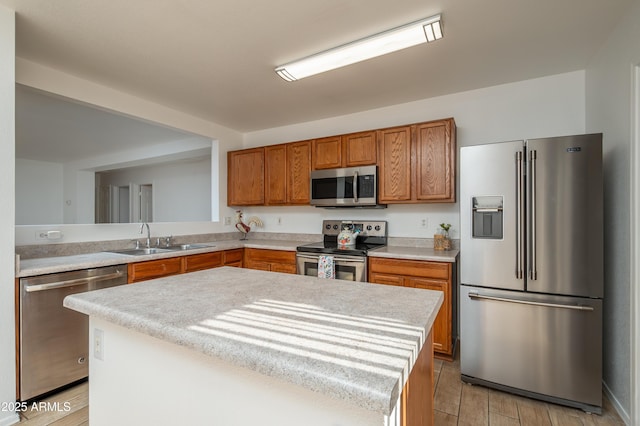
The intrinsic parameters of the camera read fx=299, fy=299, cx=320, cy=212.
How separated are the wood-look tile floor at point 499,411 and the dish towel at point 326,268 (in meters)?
1.30

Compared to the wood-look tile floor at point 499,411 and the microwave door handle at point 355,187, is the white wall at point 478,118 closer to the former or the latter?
the microwave door handle at point 355,187

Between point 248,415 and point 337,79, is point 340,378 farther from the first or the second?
point 337,79

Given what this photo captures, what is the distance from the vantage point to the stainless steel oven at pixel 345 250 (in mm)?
2959

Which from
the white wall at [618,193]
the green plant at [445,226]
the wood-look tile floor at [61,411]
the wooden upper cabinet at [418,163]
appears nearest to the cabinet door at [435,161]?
the wooden upper cabinet at [418,163]

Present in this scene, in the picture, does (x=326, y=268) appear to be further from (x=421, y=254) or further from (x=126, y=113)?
(x=126, y=113)

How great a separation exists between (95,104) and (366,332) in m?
3.33

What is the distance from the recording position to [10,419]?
5.95 ft

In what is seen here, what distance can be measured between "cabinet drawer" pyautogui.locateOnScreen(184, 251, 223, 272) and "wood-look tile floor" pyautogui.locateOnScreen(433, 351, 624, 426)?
2.45m

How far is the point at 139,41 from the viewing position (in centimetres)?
217

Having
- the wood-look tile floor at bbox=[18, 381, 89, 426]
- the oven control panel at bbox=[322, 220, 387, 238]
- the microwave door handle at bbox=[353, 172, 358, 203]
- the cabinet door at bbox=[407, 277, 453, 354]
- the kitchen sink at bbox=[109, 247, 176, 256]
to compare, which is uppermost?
the microwave door handle at bbox=[353, 172, 358, 203]

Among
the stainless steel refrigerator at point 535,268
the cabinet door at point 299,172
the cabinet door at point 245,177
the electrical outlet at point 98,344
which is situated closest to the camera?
Answer: the electrical outlet at point 98,344

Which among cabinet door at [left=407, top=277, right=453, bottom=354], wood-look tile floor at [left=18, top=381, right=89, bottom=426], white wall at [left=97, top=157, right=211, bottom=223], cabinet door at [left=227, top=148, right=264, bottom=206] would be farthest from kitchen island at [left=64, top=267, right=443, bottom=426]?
white wall at [left=97, top=157, right=211, bottom=223]

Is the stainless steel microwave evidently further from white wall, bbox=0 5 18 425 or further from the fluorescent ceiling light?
white wall, bbox=0 5 18 425

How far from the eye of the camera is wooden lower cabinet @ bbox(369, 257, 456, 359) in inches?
101
